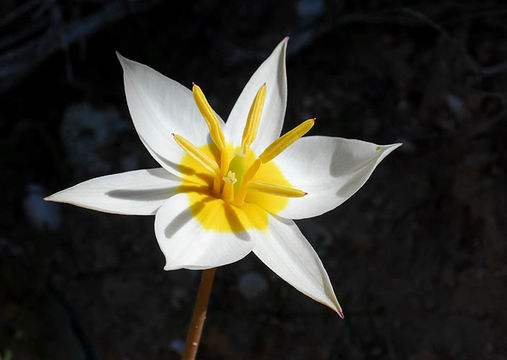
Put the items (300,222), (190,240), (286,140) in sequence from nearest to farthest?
(190,240) → (286,140) → (300,222)

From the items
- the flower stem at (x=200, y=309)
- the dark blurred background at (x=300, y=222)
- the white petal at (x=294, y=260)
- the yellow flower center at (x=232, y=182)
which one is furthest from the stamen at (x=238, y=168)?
the dark blurred background at (x=300, y=222)

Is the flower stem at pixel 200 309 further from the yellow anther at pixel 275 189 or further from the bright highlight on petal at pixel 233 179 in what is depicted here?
the yellow anther at pixel 275 189

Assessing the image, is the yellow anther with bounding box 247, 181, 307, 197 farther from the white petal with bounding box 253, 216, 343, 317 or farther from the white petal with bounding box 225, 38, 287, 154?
the white petal with bounding box 225, 38, 287, 154

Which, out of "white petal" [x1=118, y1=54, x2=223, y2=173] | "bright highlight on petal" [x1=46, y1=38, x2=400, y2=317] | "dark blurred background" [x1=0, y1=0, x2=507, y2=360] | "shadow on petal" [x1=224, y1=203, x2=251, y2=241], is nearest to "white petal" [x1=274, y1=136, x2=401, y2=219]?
"bright highlight on petal" [x1=46, y1=38, x2=400, y2=317]

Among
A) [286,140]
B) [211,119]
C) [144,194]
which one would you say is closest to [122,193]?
[144,194]

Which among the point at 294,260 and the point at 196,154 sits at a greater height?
the point at 196,154

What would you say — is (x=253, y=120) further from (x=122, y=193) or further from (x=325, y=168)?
(x=122, y=193)
